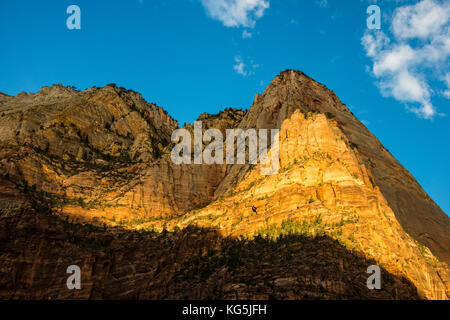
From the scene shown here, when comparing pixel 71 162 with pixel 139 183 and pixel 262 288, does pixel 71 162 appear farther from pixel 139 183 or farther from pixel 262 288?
pixel 262 288

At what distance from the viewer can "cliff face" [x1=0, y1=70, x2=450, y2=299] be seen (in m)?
44.7

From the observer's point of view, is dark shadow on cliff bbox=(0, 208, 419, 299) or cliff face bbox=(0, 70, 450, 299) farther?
cliff face bbox=(0, 70, 450, 299)

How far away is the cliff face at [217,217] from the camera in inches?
1758

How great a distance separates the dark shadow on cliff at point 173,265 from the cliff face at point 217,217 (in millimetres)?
140

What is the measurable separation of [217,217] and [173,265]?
334 inches

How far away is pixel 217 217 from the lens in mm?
59250

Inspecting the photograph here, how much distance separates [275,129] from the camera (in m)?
78.4

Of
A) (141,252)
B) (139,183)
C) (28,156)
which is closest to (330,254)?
(141,252)

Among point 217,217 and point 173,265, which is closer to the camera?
point 173,265

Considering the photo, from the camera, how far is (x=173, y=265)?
54344 mm

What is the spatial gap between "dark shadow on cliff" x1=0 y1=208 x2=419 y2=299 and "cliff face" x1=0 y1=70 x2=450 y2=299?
140 millimetres

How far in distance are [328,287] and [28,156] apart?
166 ft

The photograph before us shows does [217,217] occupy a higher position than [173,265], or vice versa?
[217,217]

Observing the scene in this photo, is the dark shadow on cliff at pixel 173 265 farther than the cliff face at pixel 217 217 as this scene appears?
No
